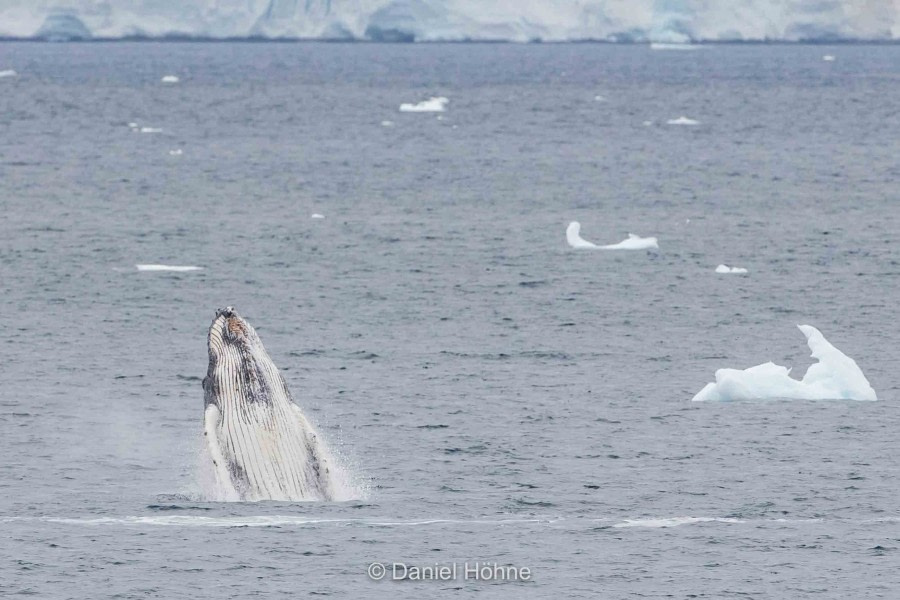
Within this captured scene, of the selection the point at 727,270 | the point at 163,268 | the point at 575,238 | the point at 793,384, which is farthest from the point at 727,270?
the point at 793,384

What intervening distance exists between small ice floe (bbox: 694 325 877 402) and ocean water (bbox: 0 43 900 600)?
381 mm

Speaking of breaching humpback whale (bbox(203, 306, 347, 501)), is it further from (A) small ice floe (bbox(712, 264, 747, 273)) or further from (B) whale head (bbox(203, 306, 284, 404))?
(A) small ice floe (bbox(712, 264, 747, 273))

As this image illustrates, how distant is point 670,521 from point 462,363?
12640 mm

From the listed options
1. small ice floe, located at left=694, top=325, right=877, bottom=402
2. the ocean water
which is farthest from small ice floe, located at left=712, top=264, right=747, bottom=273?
small ice floe, located at left=694, top=325, right=877, bottom=402

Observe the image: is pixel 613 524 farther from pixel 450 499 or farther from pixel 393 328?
pixel 393 328

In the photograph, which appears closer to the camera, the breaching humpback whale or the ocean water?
the breaching humpback whale

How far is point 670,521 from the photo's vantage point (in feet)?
73.3

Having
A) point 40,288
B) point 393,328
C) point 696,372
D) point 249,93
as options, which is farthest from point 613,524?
point 249,93

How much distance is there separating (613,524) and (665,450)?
15.6 feet

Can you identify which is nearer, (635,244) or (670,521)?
(670,521)

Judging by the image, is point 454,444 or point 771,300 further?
point 771,300

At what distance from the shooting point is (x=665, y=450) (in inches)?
1051

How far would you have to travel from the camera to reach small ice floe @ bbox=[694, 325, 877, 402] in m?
30.4

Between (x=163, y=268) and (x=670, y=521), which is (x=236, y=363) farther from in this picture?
(x=163, y=268)
